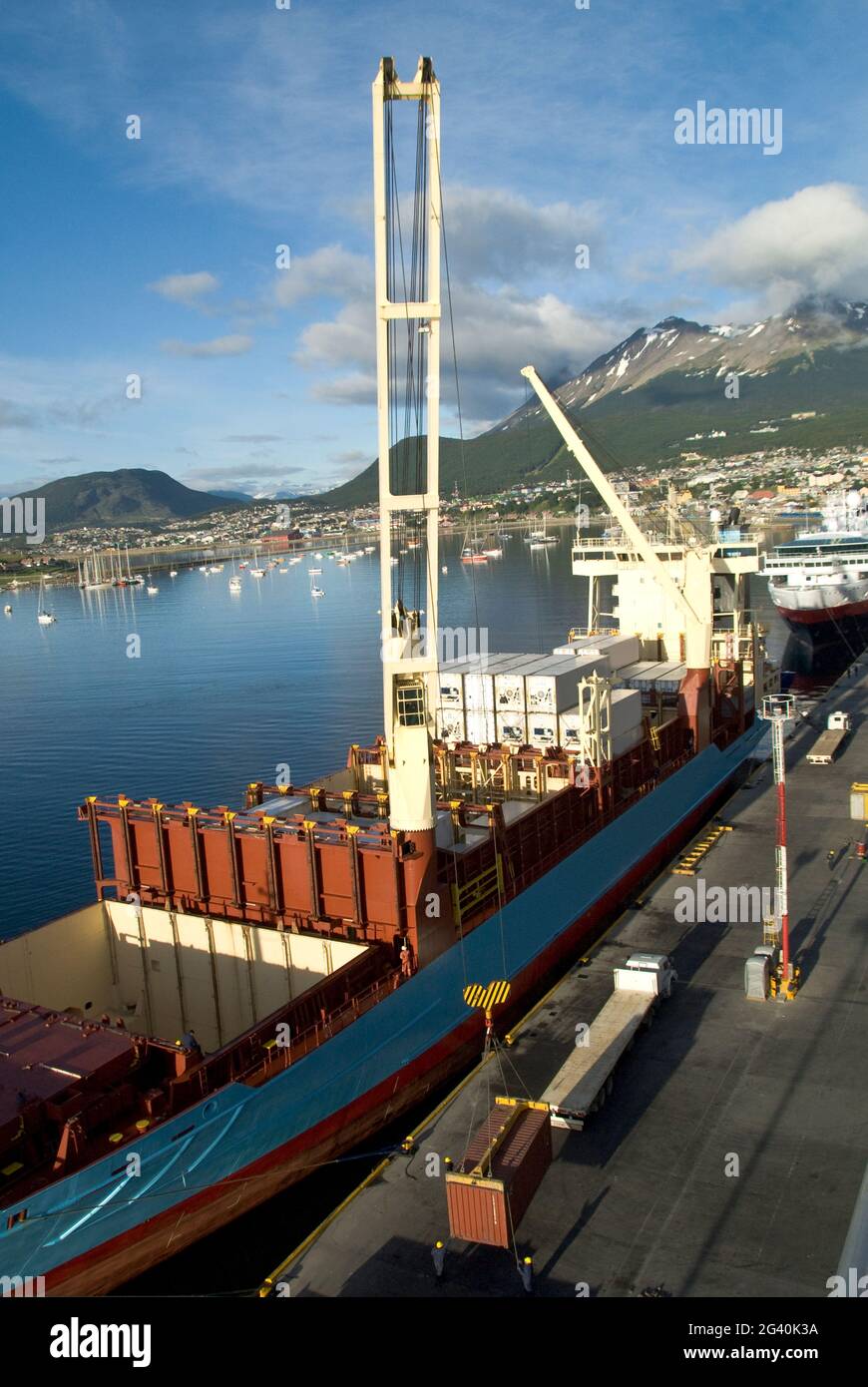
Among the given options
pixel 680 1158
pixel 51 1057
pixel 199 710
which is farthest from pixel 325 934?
pixel 199 710

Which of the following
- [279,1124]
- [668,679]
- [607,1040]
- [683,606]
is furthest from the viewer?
[668,679]

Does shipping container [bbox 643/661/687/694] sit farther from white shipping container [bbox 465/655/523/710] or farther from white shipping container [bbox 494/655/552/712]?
white shipping container [bbox 494/655/552/712]

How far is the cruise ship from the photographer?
87688mm

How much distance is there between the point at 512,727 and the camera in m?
30.5

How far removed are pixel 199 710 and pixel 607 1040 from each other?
49.4m

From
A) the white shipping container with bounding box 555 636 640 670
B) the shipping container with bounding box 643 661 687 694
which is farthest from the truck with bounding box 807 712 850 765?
the white shipping container with bounding box 555 636 640 670

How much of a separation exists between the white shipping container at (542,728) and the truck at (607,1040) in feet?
27.4

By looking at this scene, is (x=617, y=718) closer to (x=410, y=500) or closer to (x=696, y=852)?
(x=696, y=852)

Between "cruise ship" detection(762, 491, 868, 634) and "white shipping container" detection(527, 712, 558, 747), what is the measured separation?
65.4 meters

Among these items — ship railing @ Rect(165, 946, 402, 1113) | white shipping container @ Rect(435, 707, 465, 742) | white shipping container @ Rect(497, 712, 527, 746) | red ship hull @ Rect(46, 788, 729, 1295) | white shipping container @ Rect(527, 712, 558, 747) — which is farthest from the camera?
white shipping container @ Rect(435, 707, 465, 742)

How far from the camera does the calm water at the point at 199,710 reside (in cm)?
1897

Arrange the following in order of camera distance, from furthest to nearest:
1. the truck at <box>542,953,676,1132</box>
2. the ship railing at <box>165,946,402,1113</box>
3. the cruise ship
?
the cruise ship, the truck at <box>542,953,676,1132</box>, the ship railing at <box>165,946,402,1113</box>

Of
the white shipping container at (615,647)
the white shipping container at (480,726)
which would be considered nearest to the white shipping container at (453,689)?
the white shipping container at (480,726)
